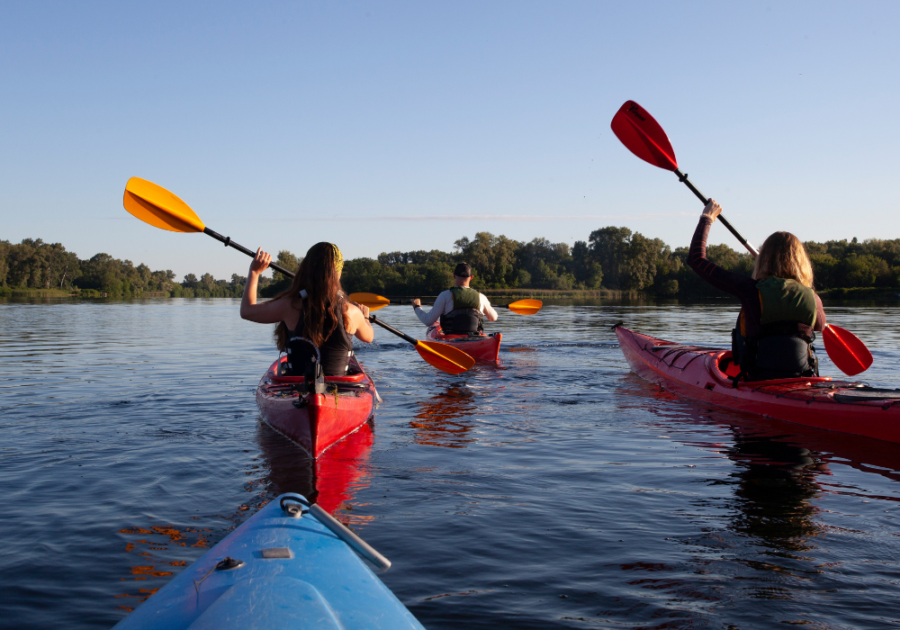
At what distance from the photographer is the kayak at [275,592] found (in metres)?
1.56

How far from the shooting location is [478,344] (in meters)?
10.1

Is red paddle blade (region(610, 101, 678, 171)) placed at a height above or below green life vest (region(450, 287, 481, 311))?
above

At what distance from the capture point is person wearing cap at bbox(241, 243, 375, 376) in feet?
15.0

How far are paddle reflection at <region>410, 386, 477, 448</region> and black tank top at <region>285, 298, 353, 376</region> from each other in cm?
92

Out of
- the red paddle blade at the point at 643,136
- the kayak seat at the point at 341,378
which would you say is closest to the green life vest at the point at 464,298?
the red paddle blade at the point at 643,136

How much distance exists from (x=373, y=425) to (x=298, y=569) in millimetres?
3960

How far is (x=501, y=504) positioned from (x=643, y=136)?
18.1 feet

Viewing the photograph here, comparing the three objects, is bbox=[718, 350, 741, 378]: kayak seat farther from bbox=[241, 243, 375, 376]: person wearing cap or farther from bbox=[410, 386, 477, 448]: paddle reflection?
bbox=[241, 243, 375, 376]: person wearing cap

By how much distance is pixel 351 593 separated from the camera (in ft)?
5.74

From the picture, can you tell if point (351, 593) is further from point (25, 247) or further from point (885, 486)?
point (25, 247)

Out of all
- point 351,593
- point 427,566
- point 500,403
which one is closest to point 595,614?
point 427,566

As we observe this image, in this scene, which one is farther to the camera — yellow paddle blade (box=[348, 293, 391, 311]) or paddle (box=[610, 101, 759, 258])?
yellow paddle blade (box=[348, 293, 391, 311])

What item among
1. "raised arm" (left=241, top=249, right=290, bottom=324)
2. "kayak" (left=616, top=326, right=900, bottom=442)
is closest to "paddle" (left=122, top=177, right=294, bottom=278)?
"raised arm" (left=241, top=249, right=290, bottom=324)

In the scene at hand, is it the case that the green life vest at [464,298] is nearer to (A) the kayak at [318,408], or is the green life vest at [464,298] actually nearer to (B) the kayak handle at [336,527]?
(A) the kayak at [318,408]
